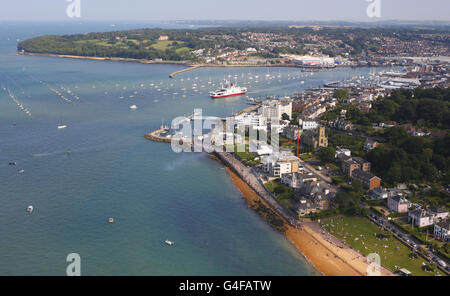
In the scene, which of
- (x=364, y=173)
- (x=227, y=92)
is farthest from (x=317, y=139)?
(x=227, y=92)

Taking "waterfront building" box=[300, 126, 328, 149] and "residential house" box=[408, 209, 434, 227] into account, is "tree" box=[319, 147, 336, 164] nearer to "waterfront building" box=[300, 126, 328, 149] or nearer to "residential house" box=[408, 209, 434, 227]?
"waterfront building" box=[300, 126, 328, 149]

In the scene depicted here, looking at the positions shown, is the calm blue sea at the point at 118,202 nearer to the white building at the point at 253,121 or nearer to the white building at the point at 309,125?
the white building at the point at 253,121

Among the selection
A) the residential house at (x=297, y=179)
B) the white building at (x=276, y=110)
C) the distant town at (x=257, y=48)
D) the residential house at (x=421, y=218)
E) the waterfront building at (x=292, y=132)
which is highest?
the distant town at (x=257, y=48)

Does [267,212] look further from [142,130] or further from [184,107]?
[184,107]

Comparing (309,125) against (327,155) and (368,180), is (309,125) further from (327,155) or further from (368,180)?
(368,180)

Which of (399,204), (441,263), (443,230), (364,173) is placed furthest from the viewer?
(364,173)

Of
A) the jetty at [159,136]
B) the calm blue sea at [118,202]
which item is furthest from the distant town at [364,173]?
the calm blue sea at [118,202]
